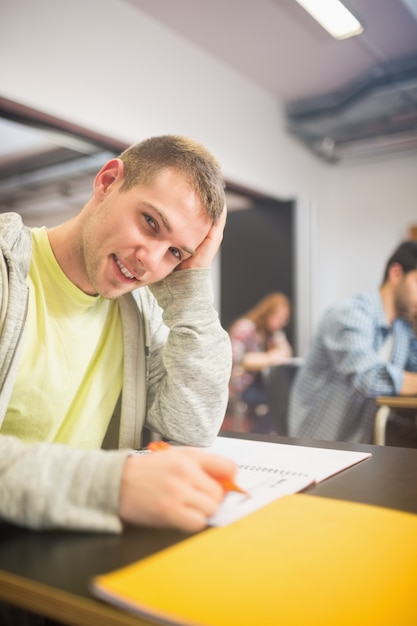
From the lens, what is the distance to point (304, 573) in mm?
414

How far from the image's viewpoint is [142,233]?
959mm

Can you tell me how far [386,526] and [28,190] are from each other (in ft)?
23.4

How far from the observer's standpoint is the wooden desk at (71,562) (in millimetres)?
373

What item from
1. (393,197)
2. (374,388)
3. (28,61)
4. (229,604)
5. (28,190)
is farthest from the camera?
(28,190)

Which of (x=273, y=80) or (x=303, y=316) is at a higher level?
(x=273, y=80)

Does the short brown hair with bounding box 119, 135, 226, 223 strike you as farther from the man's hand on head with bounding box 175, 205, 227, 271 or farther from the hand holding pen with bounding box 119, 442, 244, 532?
the hand holding pen with bounding box 119, 442, 244, 532

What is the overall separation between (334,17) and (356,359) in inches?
72.6

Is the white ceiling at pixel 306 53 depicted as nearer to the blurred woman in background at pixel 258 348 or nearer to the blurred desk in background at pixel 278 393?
the blurred woman in background at pixel 258 348

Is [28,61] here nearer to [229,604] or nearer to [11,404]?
[11,404]

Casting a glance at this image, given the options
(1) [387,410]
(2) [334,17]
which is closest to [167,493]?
(1) [387,410]

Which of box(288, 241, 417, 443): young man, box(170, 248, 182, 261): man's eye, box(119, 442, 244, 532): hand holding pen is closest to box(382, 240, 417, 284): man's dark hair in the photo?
box(288, 241, 417, 443): young man

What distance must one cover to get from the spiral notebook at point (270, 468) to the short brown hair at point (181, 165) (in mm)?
417

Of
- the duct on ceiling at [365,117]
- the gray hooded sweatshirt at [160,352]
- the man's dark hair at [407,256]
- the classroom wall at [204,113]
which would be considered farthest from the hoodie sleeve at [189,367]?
the duct on ceiling at [365,117]

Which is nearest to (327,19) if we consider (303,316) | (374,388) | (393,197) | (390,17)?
(390,17)
